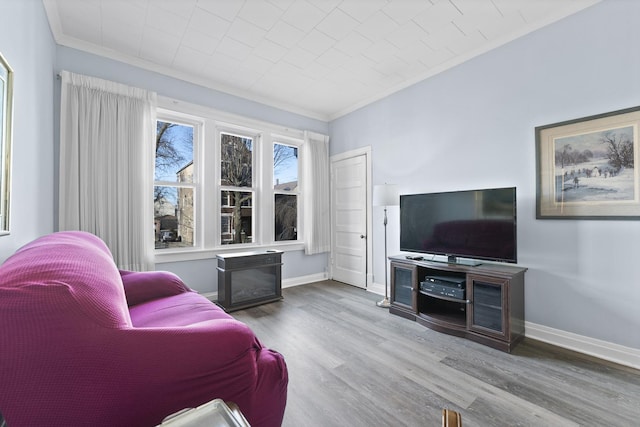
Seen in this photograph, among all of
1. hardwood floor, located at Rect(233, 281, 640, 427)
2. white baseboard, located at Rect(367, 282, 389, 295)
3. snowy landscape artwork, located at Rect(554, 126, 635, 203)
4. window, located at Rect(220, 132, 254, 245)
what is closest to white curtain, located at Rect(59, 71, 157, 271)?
window, located at Rect(220, 132, 254, 245)

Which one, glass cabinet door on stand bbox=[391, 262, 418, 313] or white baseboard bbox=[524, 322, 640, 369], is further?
glass cabinet door on stand bbox=[391, 262, 418, 313]

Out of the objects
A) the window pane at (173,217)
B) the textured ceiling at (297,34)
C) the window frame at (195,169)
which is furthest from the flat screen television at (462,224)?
the window pane at (173,217)

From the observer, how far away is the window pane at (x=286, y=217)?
14.5 ft

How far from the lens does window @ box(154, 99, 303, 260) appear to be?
345 centimetres

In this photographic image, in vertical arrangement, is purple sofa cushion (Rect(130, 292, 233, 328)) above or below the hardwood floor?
above

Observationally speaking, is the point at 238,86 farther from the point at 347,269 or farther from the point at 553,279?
the point at 553,279

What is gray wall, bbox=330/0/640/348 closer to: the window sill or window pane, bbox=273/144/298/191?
window pane, bbox=273/144/298/191

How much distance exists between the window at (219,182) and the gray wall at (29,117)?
1.10m

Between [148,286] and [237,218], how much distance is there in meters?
2.06

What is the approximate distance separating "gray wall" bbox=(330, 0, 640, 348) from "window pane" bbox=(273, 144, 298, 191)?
6.45 feet

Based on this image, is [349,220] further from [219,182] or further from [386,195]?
[219,182]

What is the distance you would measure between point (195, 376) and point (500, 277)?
2432 mm

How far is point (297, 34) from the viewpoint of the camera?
268 centimetres

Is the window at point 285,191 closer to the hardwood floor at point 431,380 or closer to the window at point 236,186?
the window at point 236,186
